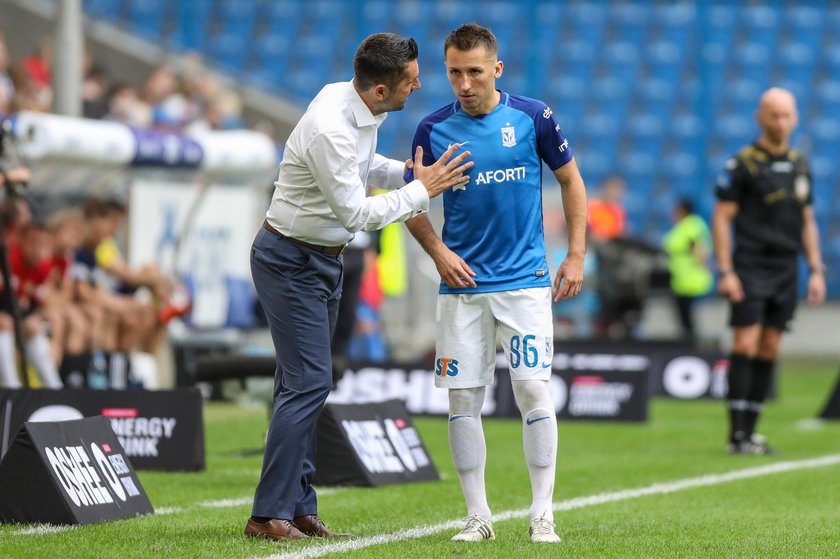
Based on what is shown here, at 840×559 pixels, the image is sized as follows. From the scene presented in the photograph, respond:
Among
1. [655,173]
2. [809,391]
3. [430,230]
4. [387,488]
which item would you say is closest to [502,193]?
[430,230]

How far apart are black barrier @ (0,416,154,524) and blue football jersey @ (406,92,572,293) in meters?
1.82

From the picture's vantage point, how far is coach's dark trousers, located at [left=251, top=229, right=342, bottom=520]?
20.4 feet

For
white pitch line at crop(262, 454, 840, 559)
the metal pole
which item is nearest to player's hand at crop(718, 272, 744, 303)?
white pitch line at crop(262, 454, 840, 559)

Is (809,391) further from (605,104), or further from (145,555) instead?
(145,555)

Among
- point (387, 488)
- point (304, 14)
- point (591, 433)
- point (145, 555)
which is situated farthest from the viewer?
point (304, 14)

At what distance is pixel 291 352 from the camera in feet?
20.6

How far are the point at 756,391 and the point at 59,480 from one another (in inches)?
225

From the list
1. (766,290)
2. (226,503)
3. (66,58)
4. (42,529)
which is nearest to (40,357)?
(66,58)

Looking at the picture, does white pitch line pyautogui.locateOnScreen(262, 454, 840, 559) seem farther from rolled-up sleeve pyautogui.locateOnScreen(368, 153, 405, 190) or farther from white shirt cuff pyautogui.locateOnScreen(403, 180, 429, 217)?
rolled-up sleeve pyautogui.locateOnScreen(368, 153, 405, 190)

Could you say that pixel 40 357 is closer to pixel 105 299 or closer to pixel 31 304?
Answer: pixel 31 304

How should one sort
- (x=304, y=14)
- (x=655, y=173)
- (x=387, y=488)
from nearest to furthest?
(x=387, y=488) < (x=655, y=173) < (x=304, y=14)

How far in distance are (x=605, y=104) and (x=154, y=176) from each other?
41.1 feet

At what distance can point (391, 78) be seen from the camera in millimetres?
6156

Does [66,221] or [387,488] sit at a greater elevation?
[66,221]
